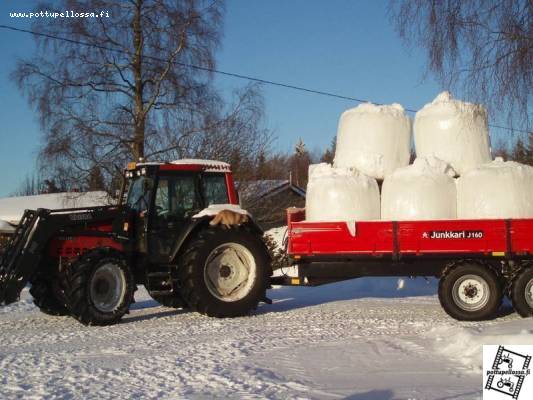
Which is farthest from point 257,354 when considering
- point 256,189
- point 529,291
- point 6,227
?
point 256,189

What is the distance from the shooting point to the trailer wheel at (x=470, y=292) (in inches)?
345

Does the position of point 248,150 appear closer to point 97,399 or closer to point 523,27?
point 523,27

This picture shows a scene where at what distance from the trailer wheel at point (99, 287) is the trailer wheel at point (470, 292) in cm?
421

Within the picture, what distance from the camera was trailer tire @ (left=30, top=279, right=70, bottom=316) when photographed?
30.8 feet

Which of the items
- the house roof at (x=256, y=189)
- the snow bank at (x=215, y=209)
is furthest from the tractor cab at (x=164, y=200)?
the house roof at (x=256, y=189)

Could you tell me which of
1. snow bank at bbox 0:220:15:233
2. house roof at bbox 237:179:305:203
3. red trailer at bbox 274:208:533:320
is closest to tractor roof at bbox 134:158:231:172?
red trailer at bbox 274:208:533:320

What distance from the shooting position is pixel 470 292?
890 centimetres

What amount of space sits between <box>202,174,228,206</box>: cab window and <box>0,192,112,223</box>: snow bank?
34.4 feet

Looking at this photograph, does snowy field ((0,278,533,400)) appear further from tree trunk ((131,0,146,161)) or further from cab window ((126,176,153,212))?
tree trunk ((131,0,146,161))

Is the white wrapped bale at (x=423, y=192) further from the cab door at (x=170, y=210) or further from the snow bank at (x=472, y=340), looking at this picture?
the cab door at (x=170, y=210)

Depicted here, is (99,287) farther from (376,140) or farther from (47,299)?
(376,140)

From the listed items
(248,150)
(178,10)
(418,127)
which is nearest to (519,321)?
(418,127)

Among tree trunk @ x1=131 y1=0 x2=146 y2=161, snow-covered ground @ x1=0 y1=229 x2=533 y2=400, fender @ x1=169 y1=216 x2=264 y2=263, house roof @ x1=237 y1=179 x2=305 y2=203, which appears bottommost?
snow-covered ground @ x1=0 y1=229 x2=533 y2=400

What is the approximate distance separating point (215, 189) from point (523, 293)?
14.8 feet
